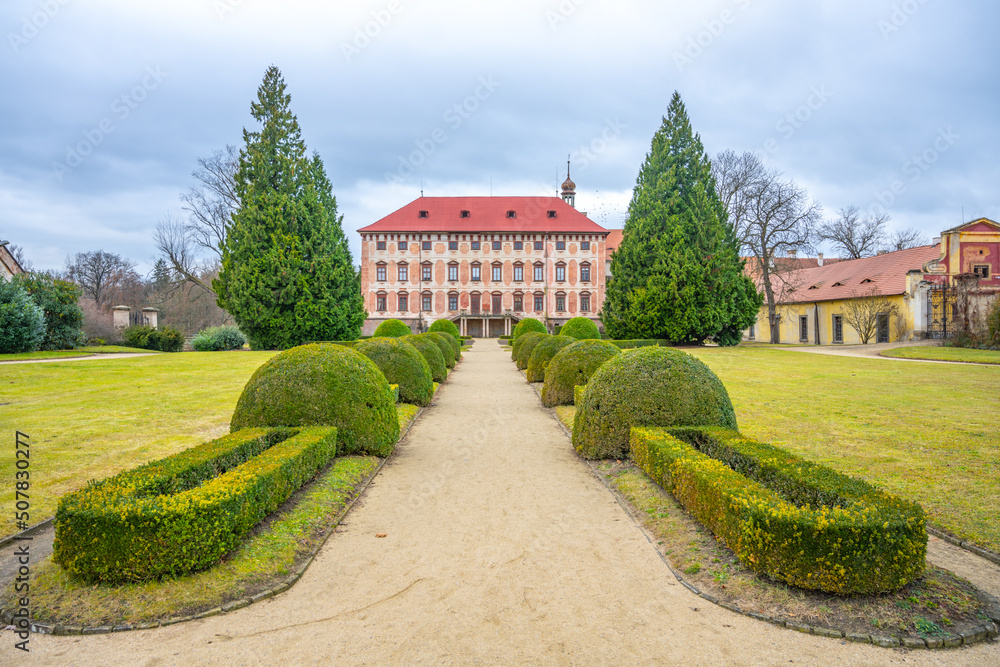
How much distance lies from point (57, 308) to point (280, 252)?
971cm

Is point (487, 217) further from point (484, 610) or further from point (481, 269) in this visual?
point (484, 610)

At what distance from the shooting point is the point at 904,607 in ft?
11.0

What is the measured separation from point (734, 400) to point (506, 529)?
335 inches

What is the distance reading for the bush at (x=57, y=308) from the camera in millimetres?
23953

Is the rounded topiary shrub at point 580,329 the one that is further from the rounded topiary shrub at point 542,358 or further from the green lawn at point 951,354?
the green lawn at point 951,354

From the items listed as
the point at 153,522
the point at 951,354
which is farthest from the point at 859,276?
the point at 153,522

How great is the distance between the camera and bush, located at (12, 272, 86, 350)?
2395 centimetres

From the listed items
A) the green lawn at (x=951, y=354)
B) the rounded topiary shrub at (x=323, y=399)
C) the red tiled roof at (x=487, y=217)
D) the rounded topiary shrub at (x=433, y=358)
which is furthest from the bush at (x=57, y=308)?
the green lawn at (x=951, y=354)

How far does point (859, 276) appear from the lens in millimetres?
35969

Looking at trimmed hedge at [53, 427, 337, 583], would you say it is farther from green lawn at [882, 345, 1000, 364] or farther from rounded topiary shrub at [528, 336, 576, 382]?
green lawn at [882, 345, 1000, 364]

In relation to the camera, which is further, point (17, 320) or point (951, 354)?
point (951, 354)

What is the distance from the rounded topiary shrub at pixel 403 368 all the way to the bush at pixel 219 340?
74.2 ft

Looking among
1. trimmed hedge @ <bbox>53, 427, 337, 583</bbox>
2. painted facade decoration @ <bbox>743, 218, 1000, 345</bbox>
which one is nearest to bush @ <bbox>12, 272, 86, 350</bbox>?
trimmed hedge @ <bbox>53, 427, 337, 583</bbox>

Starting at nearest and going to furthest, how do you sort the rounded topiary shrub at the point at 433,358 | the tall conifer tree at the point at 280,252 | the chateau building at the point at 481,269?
the rounded topiary shrub at the point at 433,358, the tall conifer tree at the point at 280,252, the chateau building at the point at 481,269
